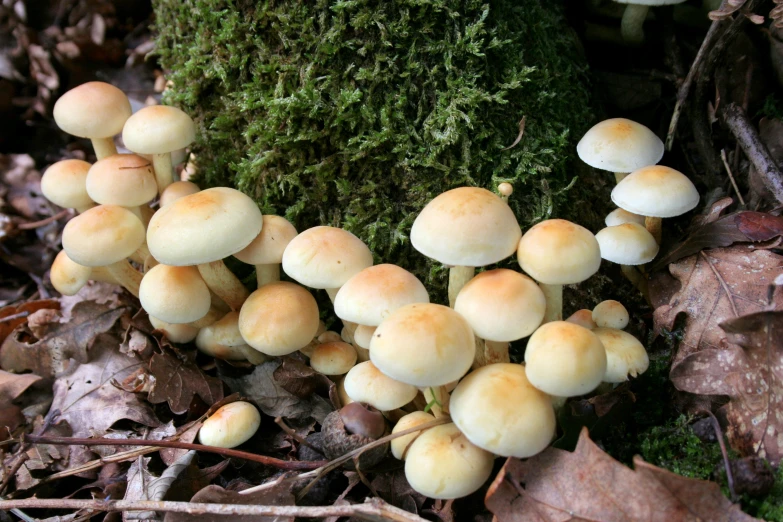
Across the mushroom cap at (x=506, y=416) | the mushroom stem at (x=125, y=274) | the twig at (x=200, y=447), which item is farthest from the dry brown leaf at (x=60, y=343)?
the mushroom cap at (x=506, y=416)

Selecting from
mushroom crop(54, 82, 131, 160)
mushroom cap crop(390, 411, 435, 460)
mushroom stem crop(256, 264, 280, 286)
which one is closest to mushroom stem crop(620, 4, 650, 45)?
mushroom stem crop(256, 264, 280, 286)

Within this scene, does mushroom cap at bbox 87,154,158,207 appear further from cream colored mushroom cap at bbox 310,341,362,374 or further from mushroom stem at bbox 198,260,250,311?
cream colored mushroom cap at bbox 310,341,362,374

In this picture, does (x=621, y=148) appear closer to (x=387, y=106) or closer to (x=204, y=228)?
(x=387, y=106)

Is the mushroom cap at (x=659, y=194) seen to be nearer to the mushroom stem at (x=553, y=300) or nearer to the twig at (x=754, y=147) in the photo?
the mushroom stem at (x=553, y=300)

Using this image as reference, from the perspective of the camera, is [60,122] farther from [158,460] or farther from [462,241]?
[462,241]

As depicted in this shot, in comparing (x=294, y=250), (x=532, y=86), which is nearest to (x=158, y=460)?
(x=294, y=250)
